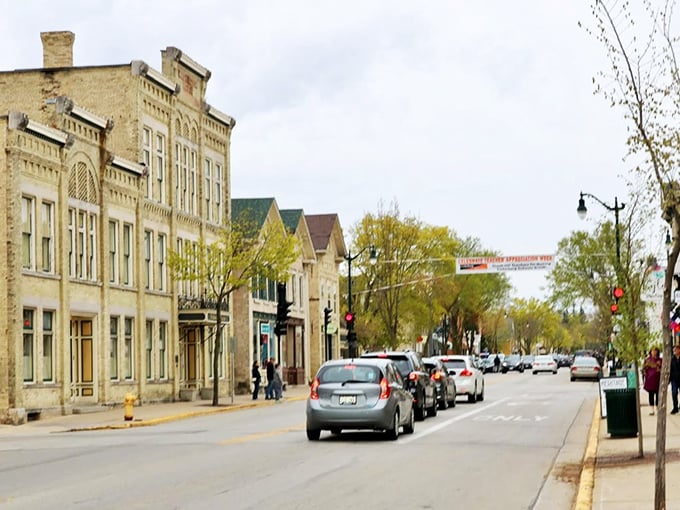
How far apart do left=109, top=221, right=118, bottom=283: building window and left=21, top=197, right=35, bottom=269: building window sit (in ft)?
22.2

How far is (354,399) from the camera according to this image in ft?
83.4

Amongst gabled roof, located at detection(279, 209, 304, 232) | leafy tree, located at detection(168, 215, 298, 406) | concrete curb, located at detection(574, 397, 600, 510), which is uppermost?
gabled roof, located at detection(279, 209, 304, 232)

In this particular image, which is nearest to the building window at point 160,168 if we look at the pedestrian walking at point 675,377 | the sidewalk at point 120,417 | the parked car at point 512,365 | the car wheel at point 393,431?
the sidewalk at point 120,417

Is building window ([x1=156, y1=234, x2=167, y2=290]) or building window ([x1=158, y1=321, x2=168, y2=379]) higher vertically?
building window ([x1=156, y1=234, x2=167, y2=290])

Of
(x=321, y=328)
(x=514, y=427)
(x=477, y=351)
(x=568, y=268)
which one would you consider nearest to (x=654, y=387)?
(x=514, y=427)

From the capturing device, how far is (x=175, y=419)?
3853 cm

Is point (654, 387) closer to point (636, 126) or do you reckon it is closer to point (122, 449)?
point (122, 449)

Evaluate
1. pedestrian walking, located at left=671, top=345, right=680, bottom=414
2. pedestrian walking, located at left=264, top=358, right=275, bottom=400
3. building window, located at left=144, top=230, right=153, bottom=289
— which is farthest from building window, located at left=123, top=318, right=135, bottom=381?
pedestrian walking, located at left=671, top=345, right=680, bottom=414

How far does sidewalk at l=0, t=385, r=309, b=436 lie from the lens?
34.2 meters

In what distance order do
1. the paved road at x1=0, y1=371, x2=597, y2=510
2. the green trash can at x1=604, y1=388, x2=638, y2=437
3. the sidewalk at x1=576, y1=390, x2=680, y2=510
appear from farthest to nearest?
the green trash can at x1=604, y1=388, x2=638, y2=437 < the paved road at x1=0, y1=371, x2=597, y2=510 < the sidewalk at x1=576, y1=390, x2=680, y2=510

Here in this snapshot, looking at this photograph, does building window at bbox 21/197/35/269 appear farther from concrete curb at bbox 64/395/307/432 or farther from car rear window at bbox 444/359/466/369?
car rear window at bbox 444/359/466/369

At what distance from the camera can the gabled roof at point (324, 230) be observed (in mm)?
84688

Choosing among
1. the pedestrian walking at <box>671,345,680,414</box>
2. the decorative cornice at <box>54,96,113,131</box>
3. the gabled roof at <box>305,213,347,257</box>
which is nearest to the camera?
the pedestrian walking at <box>671,345,680,414</box>

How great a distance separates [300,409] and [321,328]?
37.7 metres
